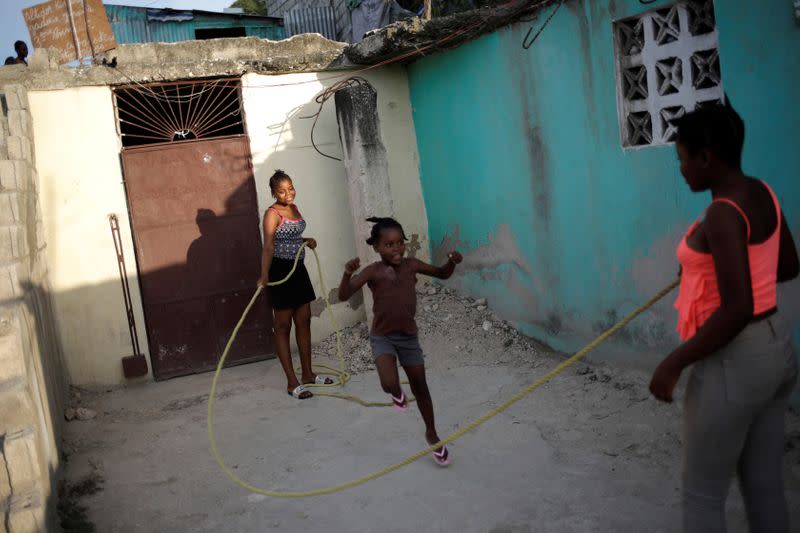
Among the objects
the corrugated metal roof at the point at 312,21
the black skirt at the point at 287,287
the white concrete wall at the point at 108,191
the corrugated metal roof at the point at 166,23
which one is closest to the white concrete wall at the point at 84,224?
the white concrete wall at the point at 108,191

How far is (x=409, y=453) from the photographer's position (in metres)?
5.08

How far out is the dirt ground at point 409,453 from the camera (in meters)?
4.11

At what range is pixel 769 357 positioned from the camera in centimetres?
246

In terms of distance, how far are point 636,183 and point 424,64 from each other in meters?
3.44

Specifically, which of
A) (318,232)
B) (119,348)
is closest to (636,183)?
(318,232)

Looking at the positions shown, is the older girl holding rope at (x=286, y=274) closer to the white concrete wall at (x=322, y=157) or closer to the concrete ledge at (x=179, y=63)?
the white concrete wall at (x=322, y=157)

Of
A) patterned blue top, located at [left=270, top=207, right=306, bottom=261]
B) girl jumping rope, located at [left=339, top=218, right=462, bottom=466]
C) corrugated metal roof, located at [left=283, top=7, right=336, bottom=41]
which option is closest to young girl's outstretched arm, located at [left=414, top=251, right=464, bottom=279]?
girl jumping rope, located at [left=339, top=218, right=462, bottom=466]

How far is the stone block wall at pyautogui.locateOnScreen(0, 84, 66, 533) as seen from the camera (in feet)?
11.5

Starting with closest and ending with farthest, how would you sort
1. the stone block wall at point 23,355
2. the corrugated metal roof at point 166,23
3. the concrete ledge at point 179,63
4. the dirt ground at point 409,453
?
1. the stone block wall at point 23,355
2. the dirt ground at point 409,453
3. the concrete ledge at point 179,63
4. the corrugated metal roof at point 166,23

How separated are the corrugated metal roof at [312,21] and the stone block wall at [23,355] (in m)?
8.64

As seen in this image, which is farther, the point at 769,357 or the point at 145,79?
the point at 145,79

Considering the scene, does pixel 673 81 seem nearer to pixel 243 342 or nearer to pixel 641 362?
pixel 641 362

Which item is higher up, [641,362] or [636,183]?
[636,183]

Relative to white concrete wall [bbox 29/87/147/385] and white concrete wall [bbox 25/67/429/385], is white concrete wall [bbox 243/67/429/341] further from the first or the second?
white concrete wall [bbox 29/87/147/385]
